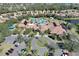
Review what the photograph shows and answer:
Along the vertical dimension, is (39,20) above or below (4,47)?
above

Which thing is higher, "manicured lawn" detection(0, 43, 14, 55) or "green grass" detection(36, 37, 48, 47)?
"green grass" detection(36, 37, 48, 47)

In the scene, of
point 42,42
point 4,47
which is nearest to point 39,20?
point 42,42

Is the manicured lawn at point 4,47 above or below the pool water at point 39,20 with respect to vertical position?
below

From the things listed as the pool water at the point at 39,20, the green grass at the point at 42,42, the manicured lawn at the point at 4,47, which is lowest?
the manicured lawn at the point at 4,47

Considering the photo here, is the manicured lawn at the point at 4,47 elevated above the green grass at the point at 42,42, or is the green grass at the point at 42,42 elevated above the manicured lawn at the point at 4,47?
the green grass at the point at 42,42

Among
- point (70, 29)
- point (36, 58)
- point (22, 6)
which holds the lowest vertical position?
point (36, 58)

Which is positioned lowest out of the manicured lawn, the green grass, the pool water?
the manicured lawn

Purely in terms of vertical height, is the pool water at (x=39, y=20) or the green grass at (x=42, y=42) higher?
the pool water at (x=39, y=20)

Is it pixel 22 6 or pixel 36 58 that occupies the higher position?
pixel 22 6

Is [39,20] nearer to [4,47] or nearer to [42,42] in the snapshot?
[42,42]

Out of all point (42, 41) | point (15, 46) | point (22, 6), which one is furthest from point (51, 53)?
point (22, 6)

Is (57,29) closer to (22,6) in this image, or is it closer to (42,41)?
(42,41)
